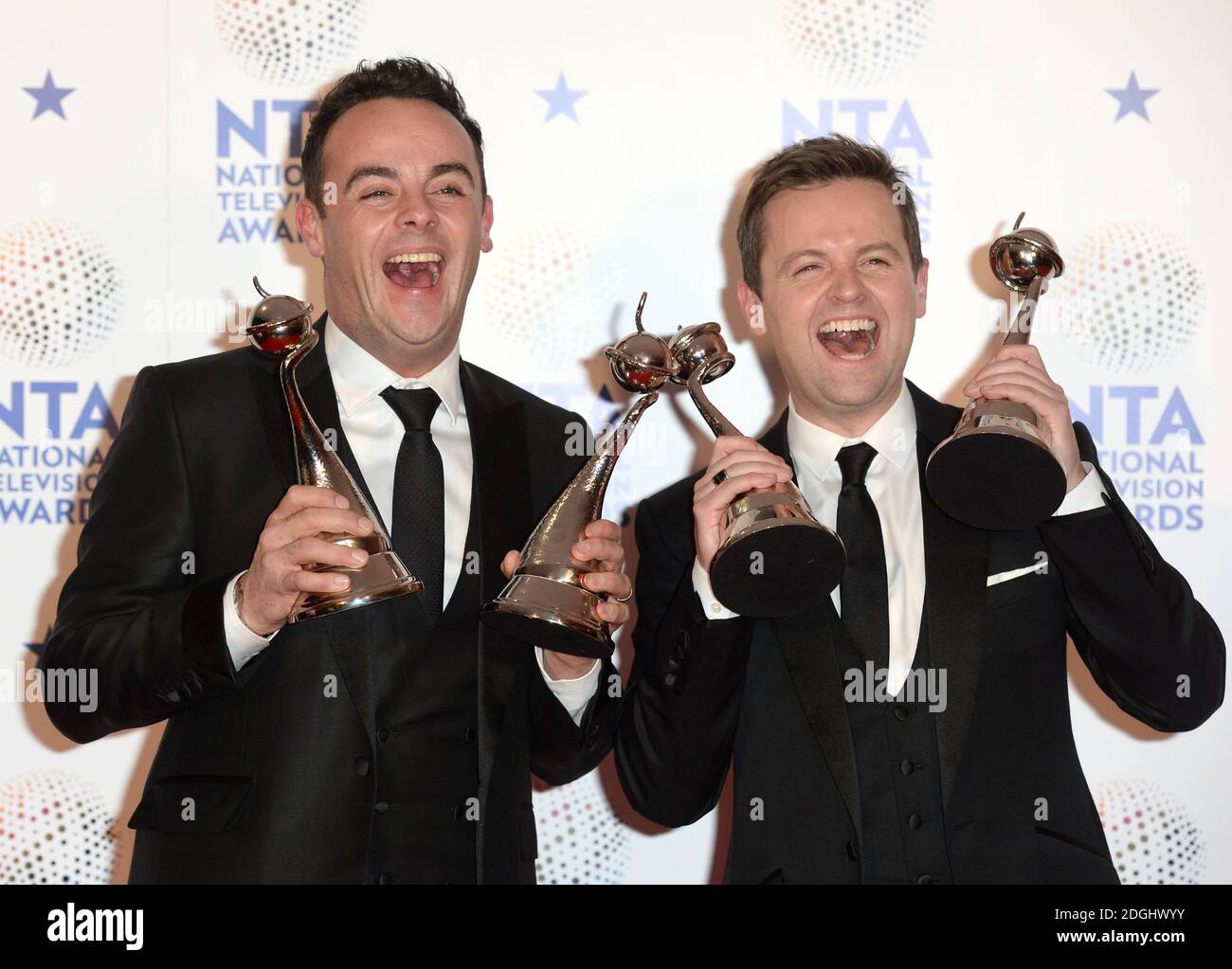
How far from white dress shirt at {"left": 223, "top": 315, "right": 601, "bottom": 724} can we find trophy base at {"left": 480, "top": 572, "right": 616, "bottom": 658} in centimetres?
21

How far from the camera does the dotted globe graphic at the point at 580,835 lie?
3.20m

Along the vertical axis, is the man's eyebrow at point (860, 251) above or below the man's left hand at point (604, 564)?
above

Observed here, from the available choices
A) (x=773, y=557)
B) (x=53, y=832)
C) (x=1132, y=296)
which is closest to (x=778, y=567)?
(x=773, y=557)

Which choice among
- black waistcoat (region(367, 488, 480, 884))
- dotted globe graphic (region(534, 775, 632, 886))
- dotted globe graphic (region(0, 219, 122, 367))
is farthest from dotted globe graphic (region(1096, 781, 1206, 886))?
dotted globe graphic (region(0, 219, 122, 367))

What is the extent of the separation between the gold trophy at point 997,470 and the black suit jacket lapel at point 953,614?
119mm

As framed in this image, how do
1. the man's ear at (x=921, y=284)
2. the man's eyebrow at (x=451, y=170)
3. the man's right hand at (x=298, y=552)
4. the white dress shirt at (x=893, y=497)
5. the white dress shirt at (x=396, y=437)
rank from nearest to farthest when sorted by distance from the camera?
1. the man's right hand at (x=298, y=552)
2. the white dress shirt at (x=893, y=497)
3. the white dress shirt at (x=396, y=437)
4. the man's eyebrow at (x=451, y=170)
5. the man's ear at (x=921, y=284)

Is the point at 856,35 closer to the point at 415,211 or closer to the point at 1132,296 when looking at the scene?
the point at 1132,296

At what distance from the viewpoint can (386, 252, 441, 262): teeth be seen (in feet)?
7.63

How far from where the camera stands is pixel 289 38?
126 inches

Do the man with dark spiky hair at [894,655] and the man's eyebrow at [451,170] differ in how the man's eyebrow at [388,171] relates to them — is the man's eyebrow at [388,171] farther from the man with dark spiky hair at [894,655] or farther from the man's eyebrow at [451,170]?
the man with dark spiky hair at [894,655]

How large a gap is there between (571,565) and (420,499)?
333mm

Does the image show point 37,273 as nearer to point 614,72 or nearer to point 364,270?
point 364,270

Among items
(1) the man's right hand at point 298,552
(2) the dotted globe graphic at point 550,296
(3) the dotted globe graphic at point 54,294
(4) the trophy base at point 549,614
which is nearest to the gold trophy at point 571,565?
(4) the trophy base at point 549,614
